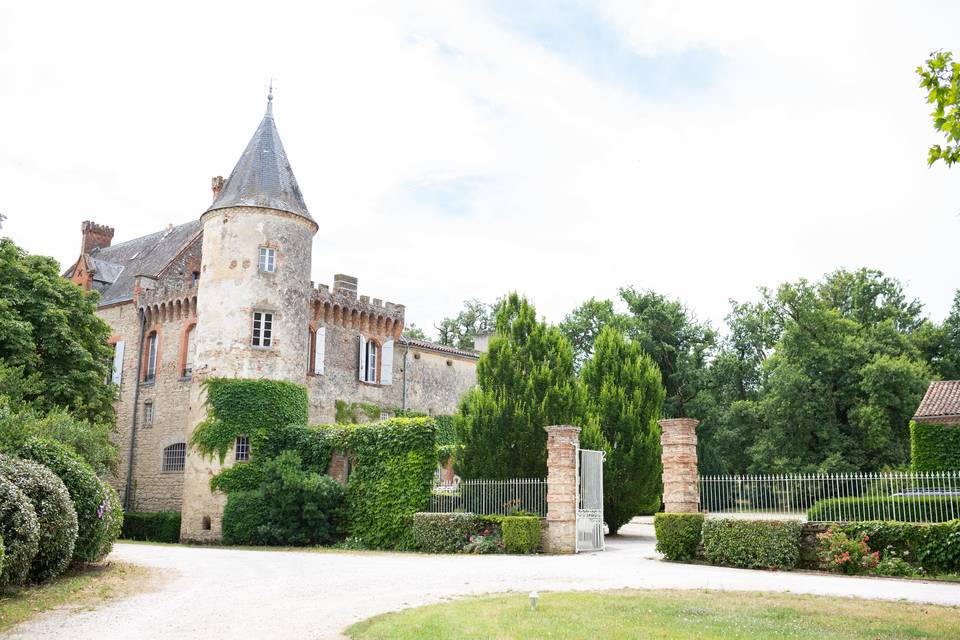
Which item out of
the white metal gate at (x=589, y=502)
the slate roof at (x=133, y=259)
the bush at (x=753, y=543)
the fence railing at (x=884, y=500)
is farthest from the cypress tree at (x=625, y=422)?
the slate roof at (x=133, y=259)

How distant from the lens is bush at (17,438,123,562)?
544 inches

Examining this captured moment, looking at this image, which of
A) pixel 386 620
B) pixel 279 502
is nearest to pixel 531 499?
pixel 279 502

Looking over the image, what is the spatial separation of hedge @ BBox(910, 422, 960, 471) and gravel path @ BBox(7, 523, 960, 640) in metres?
14.1

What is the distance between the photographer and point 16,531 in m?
11.2

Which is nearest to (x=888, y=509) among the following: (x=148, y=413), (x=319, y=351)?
(x=319, y=351)

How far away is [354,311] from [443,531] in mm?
15515

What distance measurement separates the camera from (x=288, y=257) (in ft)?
98.5

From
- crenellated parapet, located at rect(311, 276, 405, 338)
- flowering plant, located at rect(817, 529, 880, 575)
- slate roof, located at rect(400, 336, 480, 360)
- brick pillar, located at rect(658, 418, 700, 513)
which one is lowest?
flowering plant, located at rect(817, 529, 880, 575)

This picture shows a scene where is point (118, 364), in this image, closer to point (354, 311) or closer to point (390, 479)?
point (354, 311)

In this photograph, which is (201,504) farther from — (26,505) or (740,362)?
(740,362)

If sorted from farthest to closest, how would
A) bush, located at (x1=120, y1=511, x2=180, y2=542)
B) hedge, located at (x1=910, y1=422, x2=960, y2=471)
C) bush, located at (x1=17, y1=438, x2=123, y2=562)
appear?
bush, located at (x1=120, y1=511, x2=180, y2=542) → hedge, located at (x1=910, y1=422, x2=960, y2=471) → bush, located at (x1=17, y1=438, x2=123, y2=562)

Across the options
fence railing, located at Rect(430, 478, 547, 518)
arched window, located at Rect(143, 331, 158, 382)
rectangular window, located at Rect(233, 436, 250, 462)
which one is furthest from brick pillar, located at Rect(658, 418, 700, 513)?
arched window, located at Rect(143, 331, 158, 382)

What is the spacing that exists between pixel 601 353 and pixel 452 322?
107 feet

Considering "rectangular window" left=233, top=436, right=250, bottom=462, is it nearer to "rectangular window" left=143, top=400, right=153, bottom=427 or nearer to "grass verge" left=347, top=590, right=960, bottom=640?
"rectangular window" left=143, top=400, right=153, bottom=427
